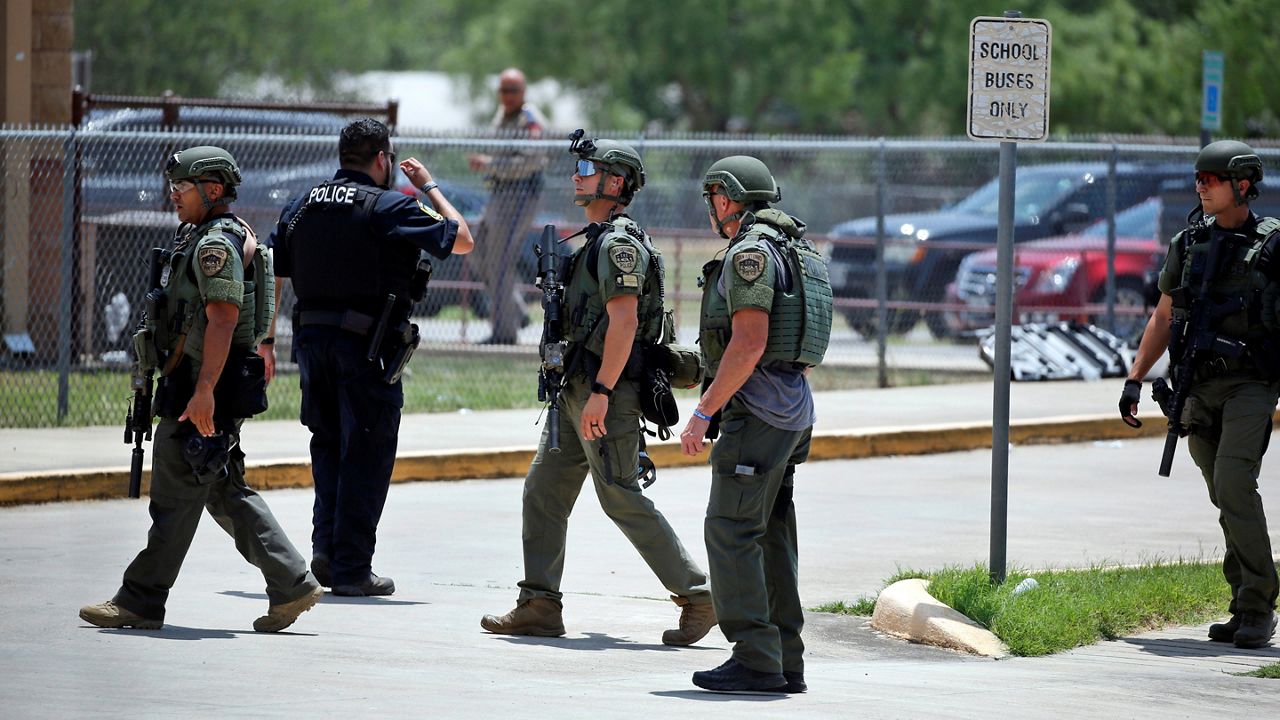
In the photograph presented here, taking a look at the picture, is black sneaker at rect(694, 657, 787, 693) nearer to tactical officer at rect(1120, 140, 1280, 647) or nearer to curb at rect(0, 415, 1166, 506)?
tactical officer at rect(1120, 140, 1280, 647)

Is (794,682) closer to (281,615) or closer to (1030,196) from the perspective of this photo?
(281,615)

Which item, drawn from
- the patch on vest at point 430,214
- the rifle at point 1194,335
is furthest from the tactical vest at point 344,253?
the rifle at point 1194,335

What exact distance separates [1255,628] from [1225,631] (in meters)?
0.13

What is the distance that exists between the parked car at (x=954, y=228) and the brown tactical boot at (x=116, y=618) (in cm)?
1080

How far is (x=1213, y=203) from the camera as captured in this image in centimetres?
792

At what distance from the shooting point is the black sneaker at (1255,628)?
304 inches

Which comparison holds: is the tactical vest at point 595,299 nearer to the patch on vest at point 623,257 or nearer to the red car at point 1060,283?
the patch on vest at point 623,257

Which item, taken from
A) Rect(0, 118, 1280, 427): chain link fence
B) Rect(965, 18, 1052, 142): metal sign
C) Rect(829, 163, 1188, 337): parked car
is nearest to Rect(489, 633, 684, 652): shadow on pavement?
Rect(965, 18, 1052, 142): metal sign

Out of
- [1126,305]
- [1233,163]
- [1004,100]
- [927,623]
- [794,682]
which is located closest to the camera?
[794,682]

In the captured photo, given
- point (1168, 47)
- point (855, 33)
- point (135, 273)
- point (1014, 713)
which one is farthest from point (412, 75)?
point (1014, 713)

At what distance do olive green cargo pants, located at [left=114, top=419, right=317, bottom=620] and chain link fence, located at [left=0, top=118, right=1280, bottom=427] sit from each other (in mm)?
5482

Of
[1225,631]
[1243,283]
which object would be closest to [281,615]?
[1225,631]

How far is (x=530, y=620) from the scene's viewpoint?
749cm

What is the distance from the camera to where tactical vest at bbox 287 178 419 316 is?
26.7 ft
